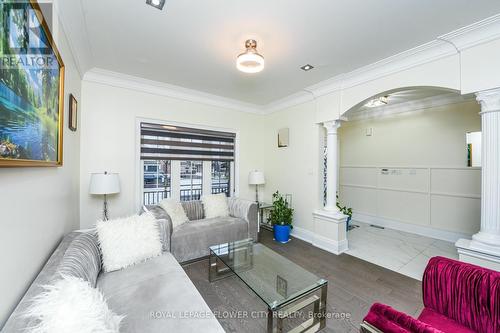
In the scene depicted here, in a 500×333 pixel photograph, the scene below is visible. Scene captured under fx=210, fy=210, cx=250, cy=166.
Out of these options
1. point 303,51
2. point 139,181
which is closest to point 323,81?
point 303,51

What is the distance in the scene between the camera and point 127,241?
1.88m

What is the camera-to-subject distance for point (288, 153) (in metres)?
4.14

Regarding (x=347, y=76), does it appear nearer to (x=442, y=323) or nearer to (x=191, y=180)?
(x=442, y=323)

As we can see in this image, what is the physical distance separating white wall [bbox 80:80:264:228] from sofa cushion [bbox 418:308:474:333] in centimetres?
347

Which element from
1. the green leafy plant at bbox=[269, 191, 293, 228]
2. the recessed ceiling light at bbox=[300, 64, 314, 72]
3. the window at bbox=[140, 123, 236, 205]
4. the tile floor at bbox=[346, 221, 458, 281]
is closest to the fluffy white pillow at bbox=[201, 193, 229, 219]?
the window at bbox=[140, 123, 236, 205]

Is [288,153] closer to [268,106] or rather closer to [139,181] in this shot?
[268,106]

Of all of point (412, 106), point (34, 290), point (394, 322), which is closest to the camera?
point (394, 322)

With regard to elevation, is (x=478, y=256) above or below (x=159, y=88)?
below

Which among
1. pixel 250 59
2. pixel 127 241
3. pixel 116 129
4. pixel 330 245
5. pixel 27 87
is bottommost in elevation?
pixel 330 245

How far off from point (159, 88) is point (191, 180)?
5.35 ft

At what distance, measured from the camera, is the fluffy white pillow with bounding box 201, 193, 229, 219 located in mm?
3418

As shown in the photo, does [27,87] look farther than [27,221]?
No

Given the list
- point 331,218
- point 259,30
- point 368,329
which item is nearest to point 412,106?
point 331,218

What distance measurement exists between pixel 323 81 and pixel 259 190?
99.2 inches
